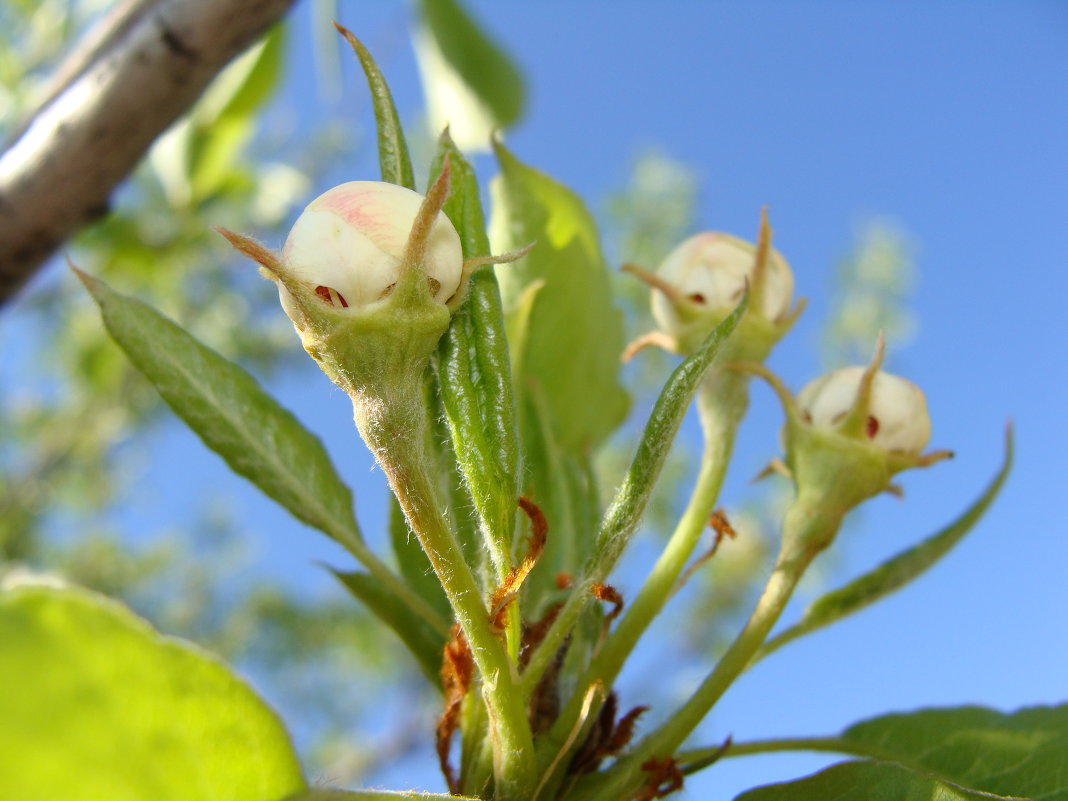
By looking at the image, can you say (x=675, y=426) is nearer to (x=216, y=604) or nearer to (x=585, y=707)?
(x=585, y=707)

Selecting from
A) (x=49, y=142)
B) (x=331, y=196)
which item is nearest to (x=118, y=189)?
(x=49, y=142)

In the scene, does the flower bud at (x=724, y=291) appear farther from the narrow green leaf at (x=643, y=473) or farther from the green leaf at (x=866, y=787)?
the green leaf at (x=866, y=787)

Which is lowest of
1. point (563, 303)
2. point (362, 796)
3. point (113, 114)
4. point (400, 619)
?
point (362, 796)

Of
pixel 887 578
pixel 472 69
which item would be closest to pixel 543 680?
pixel 887 578

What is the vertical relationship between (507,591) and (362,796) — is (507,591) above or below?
above

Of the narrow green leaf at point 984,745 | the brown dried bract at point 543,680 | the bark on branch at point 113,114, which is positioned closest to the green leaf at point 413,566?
the brown dried bract at point 543,680

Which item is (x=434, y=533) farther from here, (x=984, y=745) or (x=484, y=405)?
(x=984, y=745)
